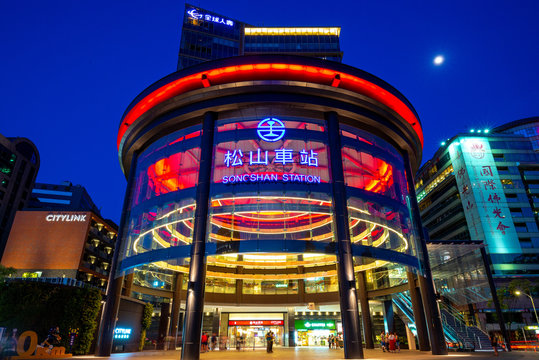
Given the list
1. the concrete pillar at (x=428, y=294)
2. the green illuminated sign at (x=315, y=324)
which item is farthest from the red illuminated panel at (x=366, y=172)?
the green illuminated sign at (x=315, y=324)

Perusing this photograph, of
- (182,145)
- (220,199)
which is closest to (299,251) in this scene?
(220,199)

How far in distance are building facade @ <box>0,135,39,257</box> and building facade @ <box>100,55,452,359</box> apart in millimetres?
70132

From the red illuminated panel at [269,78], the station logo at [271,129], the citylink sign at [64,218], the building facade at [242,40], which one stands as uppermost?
the building facade at [242,40]

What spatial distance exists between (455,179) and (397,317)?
60400 mm

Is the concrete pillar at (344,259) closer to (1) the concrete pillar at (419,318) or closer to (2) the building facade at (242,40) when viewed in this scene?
(1) the concrete pillar at (419,318)

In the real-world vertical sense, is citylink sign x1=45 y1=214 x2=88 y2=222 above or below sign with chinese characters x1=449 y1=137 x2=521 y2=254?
below

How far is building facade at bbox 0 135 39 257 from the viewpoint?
83.3 meters

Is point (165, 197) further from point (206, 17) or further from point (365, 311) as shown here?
point (206, 17)

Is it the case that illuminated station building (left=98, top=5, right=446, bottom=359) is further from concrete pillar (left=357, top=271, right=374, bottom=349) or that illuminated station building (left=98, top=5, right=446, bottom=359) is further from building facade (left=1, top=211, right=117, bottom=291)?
building facade (left=1, top=211, right=117, bottom=291)

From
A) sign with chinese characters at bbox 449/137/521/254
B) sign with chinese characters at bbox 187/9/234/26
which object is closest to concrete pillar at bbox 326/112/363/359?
sign with chinese characters at bbox 187/9/234/26

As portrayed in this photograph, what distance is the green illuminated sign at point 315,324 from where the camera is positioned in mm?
46656

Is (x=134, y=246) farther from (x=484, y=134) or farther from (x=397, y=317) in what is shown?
(x=484, y=134)

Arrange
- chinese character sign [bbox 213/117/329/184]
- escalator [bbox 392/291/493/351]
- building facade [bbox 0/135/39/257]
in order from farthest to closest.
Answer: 1. building facade [bbox 0/135/39/257]
2. escalator [bbox 392/291/493/351]
3. chinese character sign [bbox 213/117/329/184]

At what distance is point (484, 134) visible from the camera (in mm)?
88250
